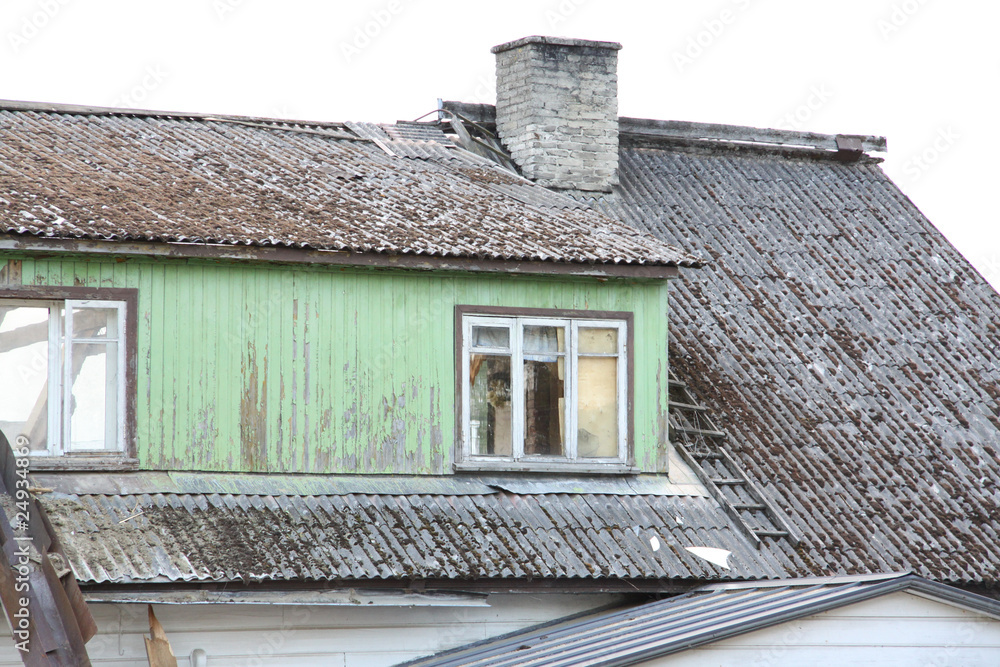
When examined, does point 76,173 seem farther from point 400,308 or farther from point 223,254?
point 400,308

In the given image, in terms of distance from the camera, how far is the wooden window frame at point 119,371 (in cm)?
1138

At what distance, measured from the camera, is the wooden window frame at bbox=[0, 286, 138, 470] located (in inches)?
448

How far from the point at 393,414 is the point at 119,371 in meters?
2.44

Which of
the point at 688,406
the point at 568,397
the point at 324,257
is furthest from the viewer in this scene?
the point at 688,406

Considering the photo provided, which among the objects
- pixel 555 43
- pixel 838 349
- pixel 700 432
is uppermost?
pixel 555 43

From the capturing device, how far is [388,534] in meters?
11.7

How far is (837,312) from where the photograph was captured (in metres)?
16.5

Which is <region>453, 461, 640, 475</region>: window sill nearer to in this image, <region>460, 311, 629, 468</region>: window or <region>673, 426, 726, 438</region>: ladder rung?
<region>460, 311, 629, 468</region>: window

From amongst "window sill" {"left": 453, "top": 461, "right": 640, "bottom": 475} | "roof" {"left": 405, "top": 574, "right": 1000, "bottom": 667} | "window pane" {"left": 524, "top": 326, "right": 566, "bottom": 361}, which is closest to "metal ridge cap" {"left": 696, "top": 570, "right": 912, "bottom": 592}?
"roof" {"left": 405, "top": 574, "right": 1000, "bottom": 667}

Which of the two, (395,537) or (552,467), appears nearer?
(395,537)

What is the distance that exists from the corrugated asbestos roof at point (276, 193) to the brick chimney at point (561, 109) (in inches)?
75.4

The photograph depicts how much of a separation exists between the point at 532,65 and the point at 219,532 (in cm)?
903
